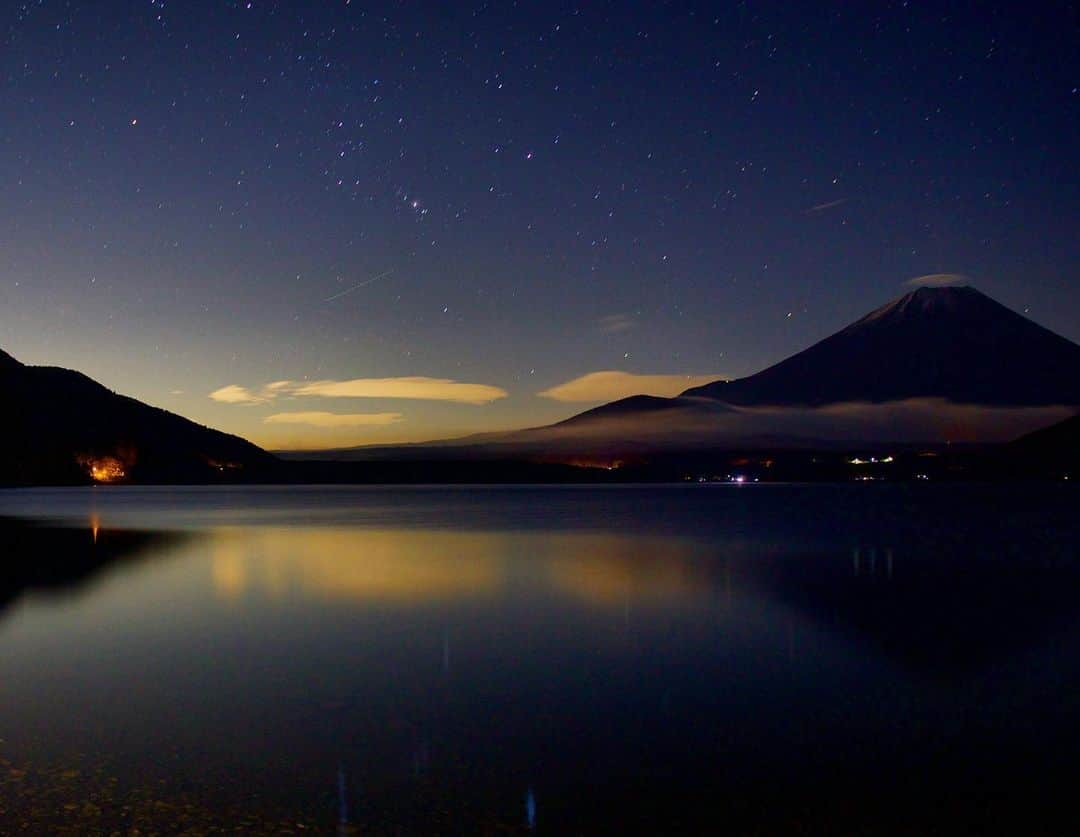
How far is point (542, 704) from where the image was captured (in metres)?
12.2

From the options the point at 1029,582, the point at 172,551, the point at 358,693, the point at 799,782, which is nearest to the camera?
the point at 799,782

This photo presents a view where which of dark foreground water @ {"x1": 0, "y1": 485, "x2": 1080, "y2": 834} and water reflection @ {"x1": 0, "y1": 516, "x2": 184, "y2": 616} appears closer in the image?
dark foreground water @ {"x1": 0, "y1": 485, "x2": 1080, "y2": 834}

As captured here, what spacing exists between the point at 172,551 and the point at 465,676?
30003 mm

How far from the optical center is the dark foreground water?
7961 mm

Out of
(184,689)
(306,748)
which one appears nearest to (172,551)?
(184,689)

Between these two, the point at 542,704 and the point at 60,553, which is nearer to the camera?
the point at 542,704

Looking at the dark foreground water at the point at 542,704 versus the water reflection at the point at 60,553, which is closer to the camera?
the dark foreground water at the point at 542,704

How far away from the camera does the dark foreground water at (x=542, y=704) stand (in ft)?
26.1

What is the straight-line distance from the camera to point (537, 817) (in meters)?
7.74

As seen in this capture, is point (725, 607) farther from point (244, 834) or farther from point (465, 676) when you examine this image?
point (244, 834)

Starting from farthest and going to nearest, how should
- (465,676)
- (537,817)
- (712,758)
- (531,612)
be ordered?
(531,612) → (465,676) → (712,758) → (537,817)

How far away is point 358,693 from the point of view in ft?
42.3

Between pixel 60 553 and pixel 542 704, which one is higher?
pixel 60 553

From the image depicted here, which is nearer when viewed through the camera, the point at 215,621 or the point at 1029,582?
the point at 215,621
